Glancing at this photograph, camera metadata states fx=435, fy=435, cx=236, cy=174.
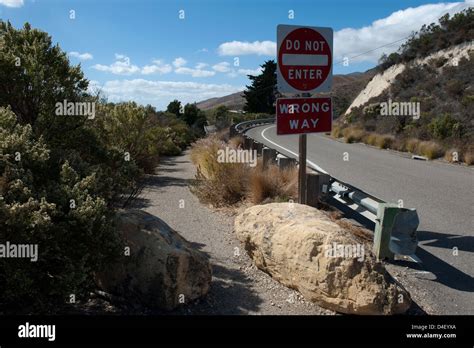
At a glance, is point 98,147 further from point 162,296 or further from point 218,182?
point 218,182

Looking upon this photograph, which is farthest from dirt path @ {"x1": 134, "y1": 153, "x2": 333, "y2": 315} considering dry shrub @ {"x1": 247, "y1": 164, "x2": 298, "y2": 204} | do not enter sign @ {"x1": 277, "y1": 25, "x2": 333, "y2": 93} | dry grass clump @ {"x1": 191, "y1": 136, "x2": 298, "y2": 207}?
do not enter sign @ {"x1": 277, "y1": 25, "x2": 333, "y2": 93}

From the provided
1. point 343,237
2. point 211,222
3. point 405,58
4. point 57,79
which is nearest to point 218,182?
point 211,222

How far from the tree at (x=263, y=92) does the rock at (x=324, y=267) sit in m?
62.9

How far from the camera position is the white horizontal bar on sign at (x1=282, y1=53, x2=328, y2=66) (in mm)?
5668

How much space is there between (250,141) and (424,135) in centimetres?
1023

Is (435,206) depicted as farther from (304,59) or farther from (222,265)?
(222,265)

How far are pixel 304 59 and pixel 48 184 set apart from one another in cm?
359

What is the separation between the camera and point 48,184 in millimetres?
3848

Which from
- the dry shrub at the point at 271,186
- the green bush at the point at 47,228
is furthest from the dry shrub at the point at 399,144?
the green bush at the point at 47,228

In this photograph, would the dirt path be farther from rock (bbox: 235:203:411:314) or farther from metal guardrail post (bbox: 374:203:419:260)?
metal guardrail post (bbox: 374:203:419:260)

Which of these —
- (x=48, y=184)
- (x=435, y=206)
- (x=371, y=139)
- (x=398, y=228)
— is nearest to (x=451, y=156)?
(x=371, y=139)

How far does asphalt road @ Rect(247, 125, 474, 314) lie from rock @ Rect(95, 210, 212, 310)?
2.38 m

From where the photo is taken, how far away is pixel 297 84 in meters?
5.80

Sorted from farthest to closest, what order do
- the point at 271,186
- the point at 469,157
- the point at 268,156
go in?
the point at 469,157 → the point at 268,156 → the point at 271,186
